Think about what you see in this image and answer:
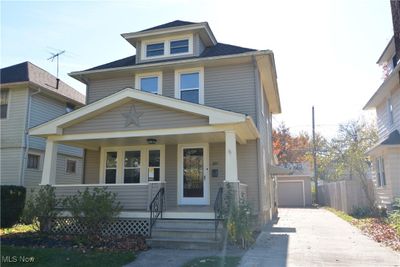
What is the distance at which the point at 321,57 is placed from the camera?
12695 mm

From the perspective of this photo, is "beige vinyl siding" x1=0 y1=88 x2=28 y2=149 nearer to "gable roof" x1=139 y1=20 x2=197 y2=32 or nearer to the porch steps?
"gable roof" x1=139 y1=20 x2=197 y2=32

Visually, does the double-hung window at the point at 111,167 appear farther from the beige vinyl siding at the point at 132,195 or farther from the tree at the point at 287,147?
the tree at the point at 287,147

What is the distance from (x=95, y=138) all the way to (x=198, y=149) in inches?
140

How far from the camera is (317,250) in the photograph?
865cm

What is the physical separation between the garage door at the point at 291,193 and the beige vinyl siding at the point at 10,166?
20.5 m

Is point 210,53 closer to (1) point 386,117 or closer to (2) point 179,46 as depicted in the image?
(2) point 179,46

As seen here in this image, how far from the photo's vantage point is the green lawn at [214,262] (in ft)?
23.1

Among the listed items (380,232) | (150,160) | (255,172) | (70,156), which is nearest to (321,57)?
(255,172)

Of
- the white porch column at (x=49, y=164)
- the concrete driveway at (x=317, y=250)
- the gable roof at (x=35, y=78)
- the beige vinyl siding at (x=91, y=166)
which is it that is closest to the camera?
the concrete driveway at (x=317, y=250)

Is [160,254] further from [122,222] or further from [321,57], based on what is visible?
[321,57]

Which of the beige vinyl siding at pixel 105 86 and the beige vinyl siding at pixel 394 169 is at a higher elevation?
the beige vinyl siding at pixel 105 86

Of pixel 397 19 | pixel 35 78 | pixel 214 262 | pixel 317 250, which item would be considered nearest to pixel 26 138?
pixel 35 78


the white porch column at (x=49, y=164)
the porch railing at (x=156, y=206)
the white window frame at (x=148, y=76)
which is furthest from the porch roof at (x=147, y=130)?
the white window frame at (x=148, y=76)

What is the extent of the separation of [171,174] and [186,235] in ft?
12.0
